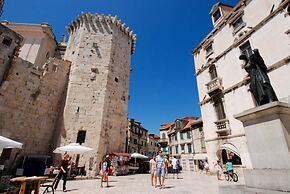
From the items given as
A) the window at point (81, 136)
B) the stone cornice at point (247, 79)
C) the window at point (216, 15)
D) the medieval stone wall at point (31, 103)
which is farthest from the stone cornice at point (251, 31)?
the medieval stone wall at point (31, 103)

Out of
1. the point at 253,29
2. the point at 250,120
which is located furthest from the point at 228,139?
the point at 250,120

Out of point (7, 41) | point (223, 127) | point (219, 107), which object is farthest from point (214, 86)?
point (7, 41)

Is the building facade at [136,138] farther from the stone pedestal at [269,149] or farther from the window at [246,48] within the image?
the stone pedestal at [269,149]

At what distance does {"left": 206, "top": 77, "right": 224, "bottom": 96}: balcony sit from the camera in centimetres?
1336

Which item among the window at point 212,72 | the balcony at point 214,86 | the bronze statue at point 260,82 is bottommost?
the bronze statue at point 260,82

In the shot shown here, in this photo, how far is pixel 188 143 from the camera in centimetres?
2741

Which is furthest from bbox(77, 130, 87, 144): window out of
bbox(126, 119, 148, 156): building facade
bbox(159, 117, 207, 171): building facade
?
bbox(126, 119, 148, 156): building facade

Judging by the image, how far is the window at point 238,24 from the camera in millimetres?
12736

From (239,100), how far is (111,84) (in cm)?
1237

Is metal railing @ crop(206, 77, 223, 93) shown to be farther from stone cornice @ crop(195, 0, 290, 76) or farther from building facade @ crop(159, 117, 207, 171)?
building facade @ crop(159, 117, 207, 171)

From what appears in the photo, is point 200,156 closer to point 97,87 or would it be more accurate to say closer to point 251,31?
point 97,87

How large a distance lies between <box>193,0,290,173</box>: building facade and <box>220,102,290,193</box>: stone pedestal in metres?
6.97

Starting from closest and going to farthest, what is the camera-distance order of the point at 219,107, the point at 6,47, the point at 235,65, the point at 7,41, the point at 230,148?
1. the point at 230,148
2. the point at 235,65
3. the point at 6,47
4. the point at 7,41
5. the point at 219,107

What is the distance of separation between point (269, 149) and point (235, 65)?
10.9 meters
